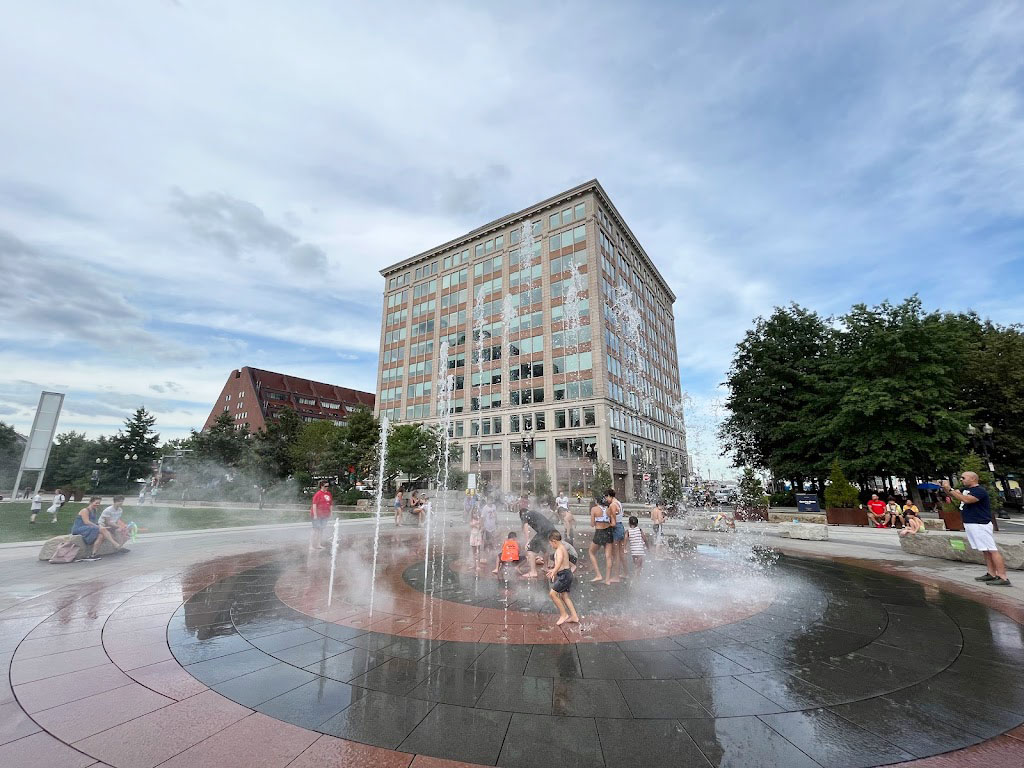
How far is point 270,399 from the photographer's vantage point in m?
94.2

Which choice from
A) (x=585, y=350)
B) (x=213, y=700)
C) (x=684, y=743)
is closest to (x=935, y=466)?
(x=585, y=350)

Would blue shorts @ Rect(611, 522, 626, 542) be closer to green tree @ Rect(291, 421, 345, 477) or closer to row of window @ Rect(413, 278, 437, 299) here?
green tree @ Rect(291, 421, 345, 477)

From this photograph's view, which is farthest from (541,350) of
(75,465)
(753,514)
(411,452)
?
(75,465)

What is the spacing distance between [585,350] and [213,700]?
45.3 meters

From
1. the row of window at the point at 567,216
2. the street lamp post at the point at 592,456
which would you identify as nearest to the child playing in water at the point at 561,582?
the street lamp post at the point at 592,456

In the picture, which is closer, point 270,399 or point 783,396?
point 783,396

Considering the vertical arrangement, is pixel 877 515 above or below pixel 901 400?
below

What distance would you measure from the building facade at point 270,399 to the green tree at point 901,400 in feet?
251

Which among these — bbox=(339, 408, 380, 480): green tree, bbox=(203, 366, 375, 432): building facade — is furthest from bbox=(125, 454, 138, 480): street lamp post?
bbox=(203, 366, 375, 432): building facade

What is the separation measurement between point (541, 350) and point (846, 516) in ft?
109

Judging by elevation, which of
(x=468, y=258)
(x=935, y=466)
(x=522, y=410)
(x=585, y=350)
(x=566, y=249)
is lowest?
(x=935, y=466)

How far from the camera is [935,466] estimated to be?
85.4ft

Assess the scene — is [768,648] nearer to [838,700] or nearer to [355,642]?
[838,700]

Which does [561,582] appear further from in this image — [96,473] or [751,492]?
[96,473]
